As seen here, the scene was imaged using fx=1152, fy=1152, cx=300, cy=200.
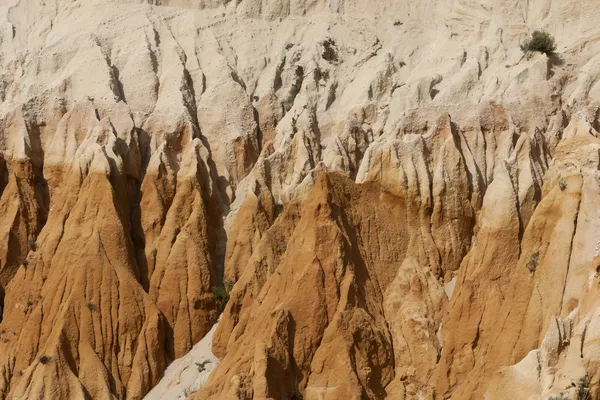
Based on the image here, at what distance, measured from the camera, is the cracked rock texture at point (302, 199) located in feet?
92.5

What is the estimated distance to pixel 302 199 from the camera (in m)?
31.9

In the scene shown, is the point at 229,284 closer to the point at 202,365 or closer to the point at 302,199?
the point at 202,365

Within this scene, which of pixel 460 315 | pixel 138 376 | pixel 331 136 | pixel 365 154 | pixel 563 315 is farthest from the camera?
pixel 331 136

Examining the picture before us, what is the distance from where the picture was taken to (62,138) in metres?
34.7

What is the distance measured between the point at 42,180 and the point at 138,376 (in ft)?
25.1

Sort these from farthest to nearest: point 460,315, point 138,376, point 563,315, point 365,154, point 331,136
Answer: point 331,136
point 365,154
point 138,376
point 460,315
point 563,315

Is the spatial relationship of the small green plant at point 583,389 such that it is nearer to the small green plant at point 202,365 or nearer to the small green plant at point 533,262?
the small green plant at point 533,262

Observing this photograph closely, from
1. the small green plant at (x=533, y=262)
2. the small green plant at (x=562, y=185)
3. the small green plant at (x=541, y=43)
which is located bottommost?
the small green plant at (x=533, y=262)

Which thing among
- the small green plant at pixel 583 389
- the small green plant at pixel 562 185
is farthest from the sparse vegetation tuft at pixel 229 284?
the small green plant at pixel 583 389

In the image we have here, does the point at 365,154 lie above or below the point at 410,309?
above

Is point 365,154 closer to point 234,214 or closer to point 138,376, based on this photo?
point 234,214

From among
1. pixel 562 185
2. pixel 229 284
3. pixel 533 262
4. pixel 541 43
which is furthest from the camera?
pixel 541 43

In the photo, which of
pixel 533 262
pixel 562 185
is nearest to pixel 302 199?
pixel 533 262

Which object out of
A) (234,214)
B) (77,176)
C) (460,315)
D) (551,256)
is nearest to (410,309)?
(460,315)
